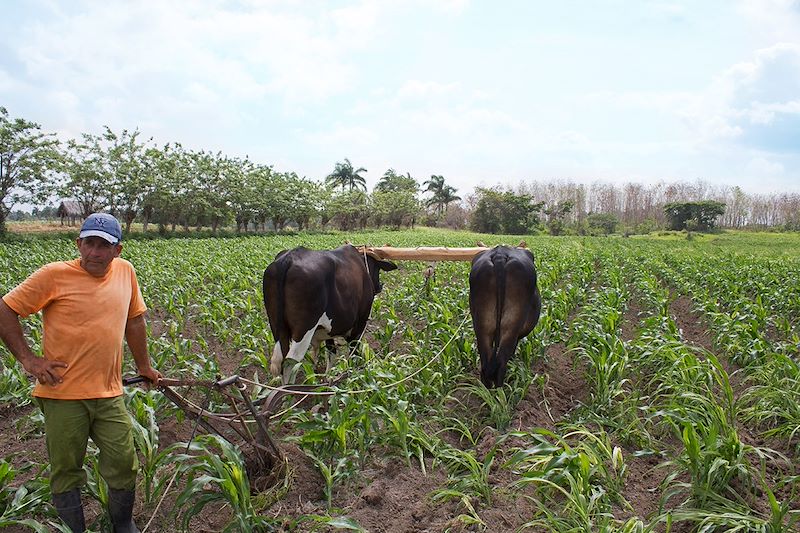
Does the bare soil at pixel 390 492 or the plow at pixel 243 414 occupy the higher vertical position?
the plow at pixel 243 414

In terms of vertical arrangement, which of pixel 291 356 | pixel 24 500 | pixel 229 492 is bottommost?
pixel 24 500

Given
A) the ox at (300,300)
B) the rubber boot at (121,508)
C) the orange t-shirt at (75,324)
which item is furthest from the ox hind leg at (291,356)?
the orange t-shirt at (75,324)

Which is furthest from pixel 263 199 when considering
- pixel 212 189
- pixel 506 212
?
pixel 506 212

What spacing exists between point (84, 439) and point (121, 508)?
46 centimetres

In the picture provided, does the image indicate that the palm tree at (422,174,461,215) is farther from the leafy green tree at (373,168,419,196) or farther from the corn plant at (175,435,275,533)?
the corn plant at (175,435,275,533)

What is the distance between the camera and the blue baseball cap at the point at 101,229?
2.79 metres

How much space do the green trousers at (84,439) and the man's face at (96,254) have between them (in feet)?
→ 2.39

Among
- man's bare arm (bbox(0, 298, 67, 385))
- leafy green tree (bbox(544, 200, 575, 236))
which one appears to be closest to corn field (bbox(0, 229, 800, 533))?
man's bare arm (bbox(0, 298, 67, 385))

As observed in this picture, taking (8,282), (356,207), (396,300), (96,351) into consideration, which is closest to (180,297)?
(396,300)

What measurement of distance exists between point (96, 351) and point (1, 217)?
32.1m

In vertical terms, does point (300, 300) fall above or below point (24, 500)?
above

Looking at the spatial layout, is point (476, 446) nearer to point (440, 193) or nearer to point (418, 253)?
point (418, 253)

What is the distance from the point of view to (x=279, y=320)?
5.43 meters

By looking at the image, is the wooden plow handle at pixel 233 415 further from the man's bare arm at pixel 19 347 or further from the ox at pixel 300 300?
the ox at pixel 300 300
